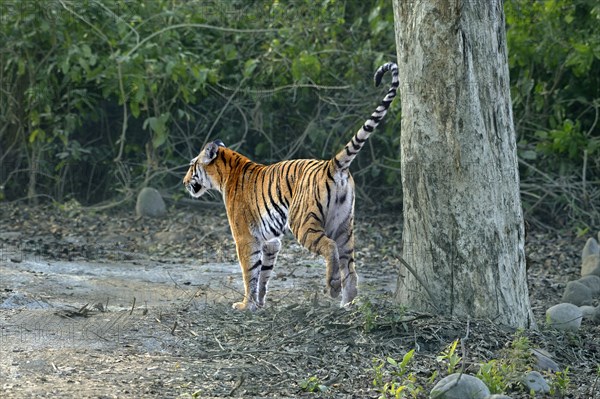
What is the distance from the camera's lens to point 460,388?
18.2ft

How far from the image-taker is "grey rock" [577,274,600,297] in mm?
9359

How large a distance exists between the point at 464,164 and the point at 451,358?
147 cm

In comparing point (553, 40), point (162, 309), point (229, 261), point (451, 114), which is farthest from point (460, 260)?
point (553, 40)

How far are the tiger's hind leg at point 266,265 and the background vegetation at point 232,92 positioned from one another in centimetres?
414

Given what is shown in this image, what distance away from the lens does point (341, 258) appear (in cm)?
813

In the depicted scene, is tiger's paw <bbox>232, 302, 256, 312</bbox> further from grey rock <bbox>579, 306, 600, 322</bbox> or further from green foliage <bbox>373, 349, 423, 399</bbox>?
grey rock <bbox>579, 306, 600, 322</bbox>

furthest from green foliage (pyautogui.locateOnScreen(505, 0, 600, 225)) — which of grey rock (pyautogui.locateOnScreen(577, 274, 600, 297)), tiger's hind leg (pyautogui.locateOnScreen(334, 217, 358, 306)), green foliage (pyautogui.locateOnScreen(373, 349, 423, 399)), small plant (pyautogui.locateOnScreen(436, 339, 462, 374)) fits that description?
green foliage (pyautogui.locateOnScreen(373, 349, 423, 399))

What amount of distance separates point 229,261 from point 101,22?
4.03m

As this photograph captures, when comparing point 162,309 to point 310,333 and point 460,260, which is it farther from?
point 460,260

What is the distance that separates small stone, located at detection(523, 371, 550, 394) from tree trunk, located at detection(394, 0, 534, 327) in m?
0.87

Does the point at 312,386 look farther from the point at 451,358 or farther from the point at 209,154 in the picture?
the point at 209,154

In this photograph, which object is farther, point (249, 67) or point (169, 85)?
point (169, 85)

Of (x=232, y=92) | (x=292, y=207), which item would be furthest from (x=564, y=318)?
(x=232, y=92)

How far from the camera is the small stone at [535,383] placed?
5980 mm
